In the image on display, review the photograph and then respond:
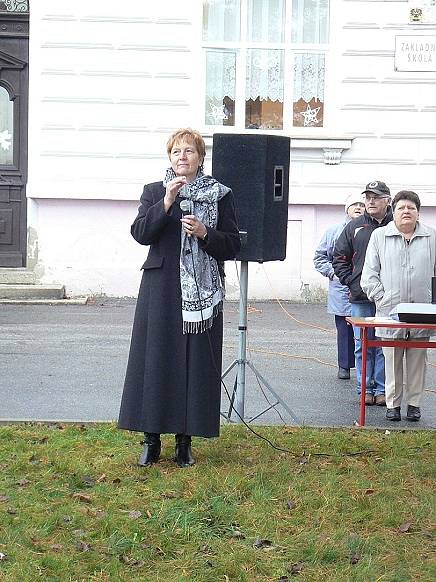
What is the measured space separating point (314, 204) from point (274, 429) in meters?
8.81

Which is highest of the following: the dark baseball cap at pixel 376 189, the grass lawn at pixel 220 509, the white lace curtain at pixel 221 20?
the white lace curtain at pixel 221 20

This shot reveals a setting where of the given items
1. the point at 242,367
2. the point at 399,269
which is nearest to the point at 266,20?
the point at 399,269

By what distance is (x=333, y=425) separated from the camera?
9.14 meters

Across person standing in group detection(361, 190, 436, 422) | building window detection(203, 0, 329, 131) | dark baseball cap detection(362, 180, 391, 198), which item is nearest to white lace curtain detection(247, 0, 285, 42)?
building window detection(203, 0, 329, 131)

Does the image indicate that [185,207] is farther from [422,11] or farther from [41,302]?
[422,11]

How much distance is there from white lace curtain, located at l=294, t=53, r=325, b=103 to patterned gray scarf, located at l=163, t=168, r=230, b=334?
10.3 metres

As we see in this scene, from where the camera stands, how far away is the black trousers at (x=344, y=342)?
1127cm

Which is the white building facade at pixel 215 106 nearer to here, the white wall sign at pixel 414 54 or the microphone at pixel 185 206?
the white wall sign at pixel 414 54

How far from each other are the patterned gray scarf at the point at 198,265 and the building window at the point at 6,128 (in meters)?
11.2

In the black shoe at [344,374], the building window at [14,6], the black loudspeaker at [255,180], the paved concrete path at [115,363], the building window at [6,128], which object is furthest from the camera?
the building window at [6,128]

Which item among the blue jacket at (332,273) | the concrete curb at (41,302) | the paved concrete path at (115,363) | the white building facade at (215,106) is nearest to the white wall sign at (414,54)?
the white building facade at (215,106)

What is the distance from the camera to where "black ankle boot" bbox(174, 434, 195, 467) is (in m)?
7.42

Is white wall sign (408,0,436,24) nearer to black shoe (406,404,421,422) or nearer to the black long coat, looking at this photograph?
black shoe (406,404,421,422)

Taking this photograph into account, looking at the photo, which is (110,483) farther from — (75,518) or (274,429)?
(274,429)
